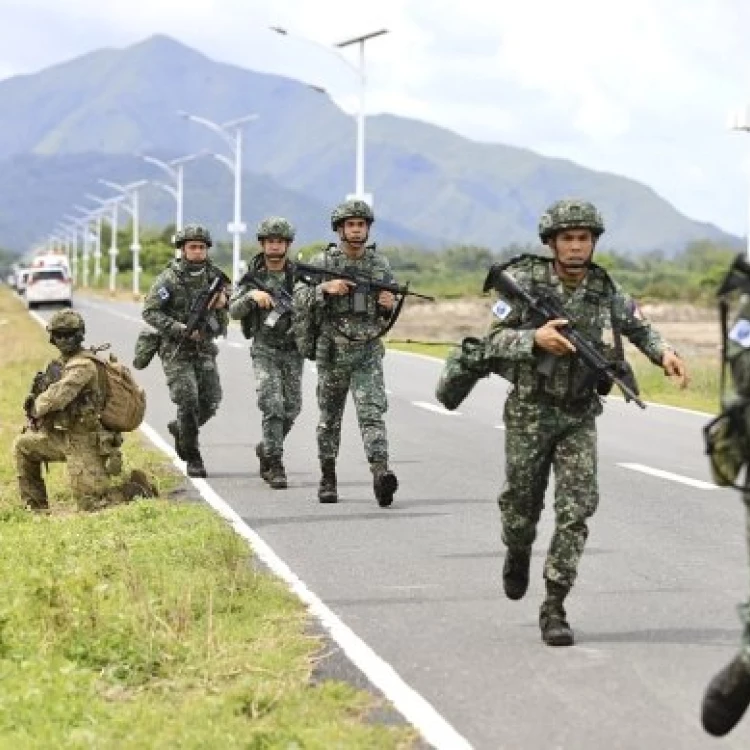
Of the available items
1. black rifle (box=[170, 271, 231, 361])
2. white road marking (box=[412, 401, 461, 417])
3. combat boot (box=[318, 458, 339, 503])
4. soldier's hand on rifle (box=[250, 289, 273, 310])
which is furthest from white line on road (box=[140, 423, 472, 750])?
white road marking (box=[412, 401, 461, 417])

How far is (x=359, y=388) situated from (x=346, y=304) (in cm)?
57

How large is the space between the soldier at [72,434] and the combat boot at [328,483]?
4.15 feet

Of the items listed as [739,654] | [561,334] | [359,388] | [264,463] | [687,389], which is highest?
[561,334]

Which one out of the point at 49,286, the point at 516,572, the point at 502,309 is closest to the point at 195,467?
the point at 516,572

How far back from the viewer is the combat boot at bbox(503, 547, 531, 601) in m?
7.82

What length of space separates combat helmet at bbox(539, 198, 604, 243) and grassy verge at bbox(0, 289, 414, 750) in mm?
1926

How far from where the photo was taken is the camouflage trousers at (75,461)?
451 inches

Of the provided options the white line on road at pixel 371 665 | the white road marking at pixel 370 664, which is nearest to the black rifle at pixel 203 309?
the white road marking at pixel 370 664

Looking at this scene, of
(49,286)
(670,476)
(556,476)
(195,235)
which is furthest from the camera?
(49,286)

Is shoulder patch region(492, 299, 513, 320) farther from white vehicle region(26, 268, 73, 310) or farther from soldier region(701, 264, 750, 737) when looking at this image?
white vehicle region(26, 268, 73, 310)

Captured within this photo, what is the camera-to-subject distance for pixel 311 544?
10320 millimetres

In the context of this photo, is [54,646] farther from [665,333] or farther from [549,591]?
[665,333]

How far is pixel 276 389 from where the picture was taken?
13227 mm

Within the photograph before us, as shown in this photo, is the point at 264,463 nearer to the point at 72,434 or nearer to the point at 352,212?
the point at 72,434
